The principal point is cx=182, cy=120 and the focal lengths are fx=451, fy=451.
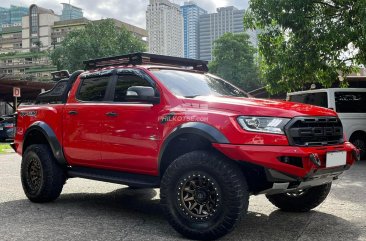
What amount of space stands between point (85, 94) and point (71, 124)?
44 centimetres

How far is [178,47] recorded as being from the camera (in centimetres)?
14112

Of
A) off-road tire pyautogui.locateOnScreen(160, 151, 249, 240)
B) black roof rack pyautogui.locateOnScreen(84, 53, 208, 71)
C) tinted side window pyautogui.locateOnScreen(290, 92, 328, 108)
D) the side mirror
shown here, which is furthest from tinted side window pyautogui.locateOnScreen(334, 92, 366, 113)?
off-road tire pyautogui.locateOnScreen(160, 151, 249, 240)

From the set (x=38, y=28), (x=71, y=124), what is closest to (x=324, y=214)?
(x=71, y=124)

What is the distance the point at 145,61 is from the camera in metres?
5.60

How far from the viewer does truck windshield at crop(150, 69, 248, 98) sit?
4.92 metres

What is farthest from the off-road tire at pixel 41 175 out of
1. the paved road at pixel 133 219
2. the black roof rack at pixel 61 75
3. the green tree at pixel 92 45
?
the green tree at pixel 92 45

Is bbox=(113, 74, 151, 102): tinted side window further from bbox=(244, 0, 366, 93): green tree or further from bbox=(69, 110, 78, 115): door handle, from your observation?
bbox=(244, 0, 366, 93): green tree

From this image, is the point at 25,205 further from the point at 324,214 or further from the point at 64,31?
the point at 64,31

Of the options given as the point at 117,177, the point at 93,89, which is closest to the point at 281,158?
the point at 117,177

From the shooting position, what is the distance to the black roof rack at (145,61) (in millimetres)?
5516

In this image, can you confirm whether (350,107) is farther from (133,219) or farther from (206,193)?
(206,193)

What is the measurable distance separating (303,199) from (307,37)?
8.38m

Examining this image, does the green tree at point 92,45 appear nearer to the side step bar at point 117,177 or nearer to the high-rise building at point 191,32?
the side step bar at point 117,177

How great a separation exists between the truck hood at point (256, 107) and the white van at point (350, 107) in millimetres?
7598
